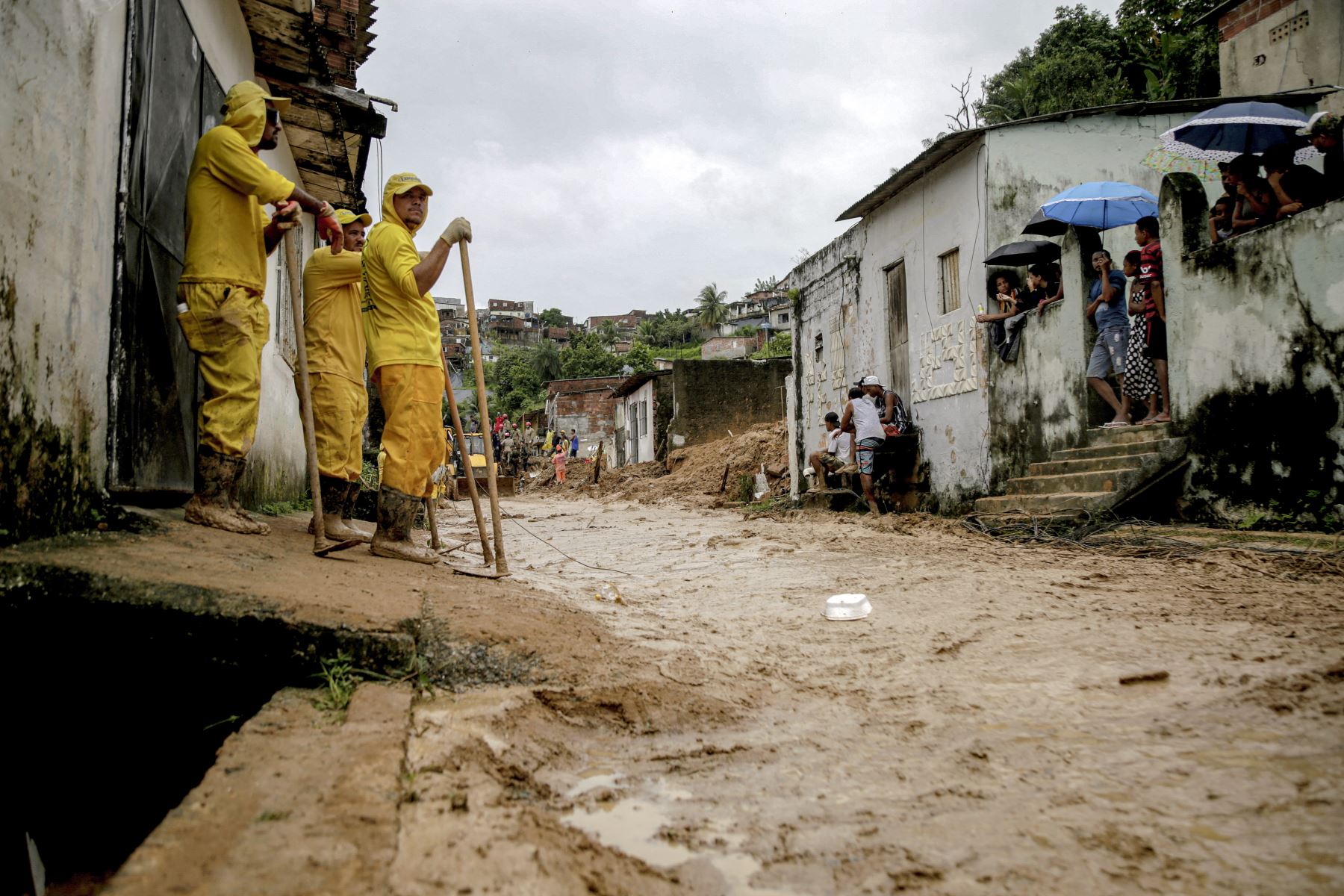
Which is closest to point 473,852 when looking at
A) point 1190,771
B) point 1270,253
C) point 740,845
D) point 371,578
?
point 740,845


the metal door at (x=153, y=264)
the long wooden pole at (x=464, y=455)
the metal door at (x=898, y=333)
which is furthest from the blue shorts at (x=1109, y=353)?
the metal door at (x=153, y=264)

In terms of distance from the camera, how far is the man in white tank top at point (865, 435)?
10.9 m

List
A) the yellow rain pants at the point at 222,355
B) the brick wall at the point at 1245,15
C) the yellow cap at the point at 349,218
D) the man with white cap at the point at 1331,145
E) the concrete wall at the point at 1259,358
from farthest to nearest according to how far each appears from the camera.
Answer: the brick wall at the point at 1245,15 → the man with white cap at the point at 1331,145 → the concrete wall at the point at 1259,358 → the yellow cap at the point at 349,218 → the yellow rain pants at the point at 222,355

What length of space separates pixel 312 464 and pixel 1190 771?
11.0ft

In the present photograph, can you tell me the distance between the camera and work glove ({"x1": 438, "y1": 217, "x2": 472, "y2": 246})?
428 centimetres

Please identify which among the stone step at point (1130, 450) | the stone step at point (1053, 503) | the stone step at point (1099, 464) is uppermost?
the stone step at point (1130, 450)

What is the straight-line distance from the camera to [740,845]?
1.75 metres

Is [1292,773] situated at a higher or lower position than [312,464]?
lower

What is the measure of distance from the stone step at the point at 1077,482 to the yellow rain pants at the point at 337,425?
17.8 feet

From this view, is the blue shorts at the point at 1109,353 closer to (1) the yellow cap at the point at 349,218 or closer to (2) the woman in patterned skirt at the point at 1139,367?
(2) the woman in patterned skirt at the point at 1139,367

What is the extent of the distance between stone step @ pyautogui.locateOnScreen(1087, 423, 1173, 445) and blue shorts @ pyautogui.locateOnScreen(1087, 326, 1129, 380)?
48 cm

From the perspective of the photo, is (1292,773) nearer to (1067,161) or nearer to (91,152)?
(91,152)

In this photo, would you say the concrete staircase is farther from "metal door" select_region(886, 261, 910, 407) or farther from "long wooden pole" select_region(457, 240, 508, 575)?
"long wooden pole" select_region(457, 240, 508, 575)

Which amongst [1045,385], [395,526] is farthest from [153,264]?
[1045,385]
